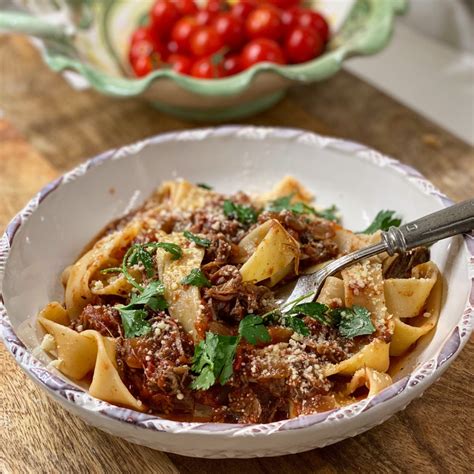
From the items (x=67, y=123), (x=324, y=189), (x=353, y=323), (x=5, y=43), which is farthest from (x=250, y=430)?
(x=5, y=43)

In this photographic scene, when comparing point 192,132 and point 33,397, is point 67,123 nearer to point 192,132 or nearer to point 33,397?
point 192,132

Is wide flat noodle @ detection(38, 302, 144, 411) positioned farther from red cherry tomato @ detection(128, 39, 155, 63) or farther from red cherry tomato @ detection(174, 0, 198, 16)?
red cherry tomato @ detection(174, 0, 198, 16)

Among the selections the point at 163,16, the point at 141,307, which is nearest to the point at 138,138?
the point at 163,16

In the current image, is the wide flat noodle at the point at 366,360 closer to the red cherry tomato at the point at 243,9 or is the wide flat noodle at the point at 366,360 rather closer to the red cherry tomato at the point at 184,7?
the red cherry tomato at the point at 243,9

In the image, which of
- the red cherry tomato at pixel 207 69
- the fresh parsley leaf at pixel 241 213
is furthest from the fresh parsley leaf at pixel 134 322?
the red cherry tomato at pixel 207 69

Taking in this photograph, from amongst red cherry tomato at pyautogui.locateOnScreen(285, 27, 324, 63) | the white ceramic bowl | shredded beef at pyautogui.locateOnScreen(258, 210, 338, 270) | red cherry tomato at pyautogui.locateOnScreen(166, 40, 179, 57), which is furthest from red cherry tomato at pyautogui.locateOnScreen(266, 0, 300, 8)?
shredded beef at pyautogui.locateOnScreen(258, 210, 338, 270)

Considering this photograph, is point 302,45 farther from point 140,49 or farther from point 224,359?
point 224,359
